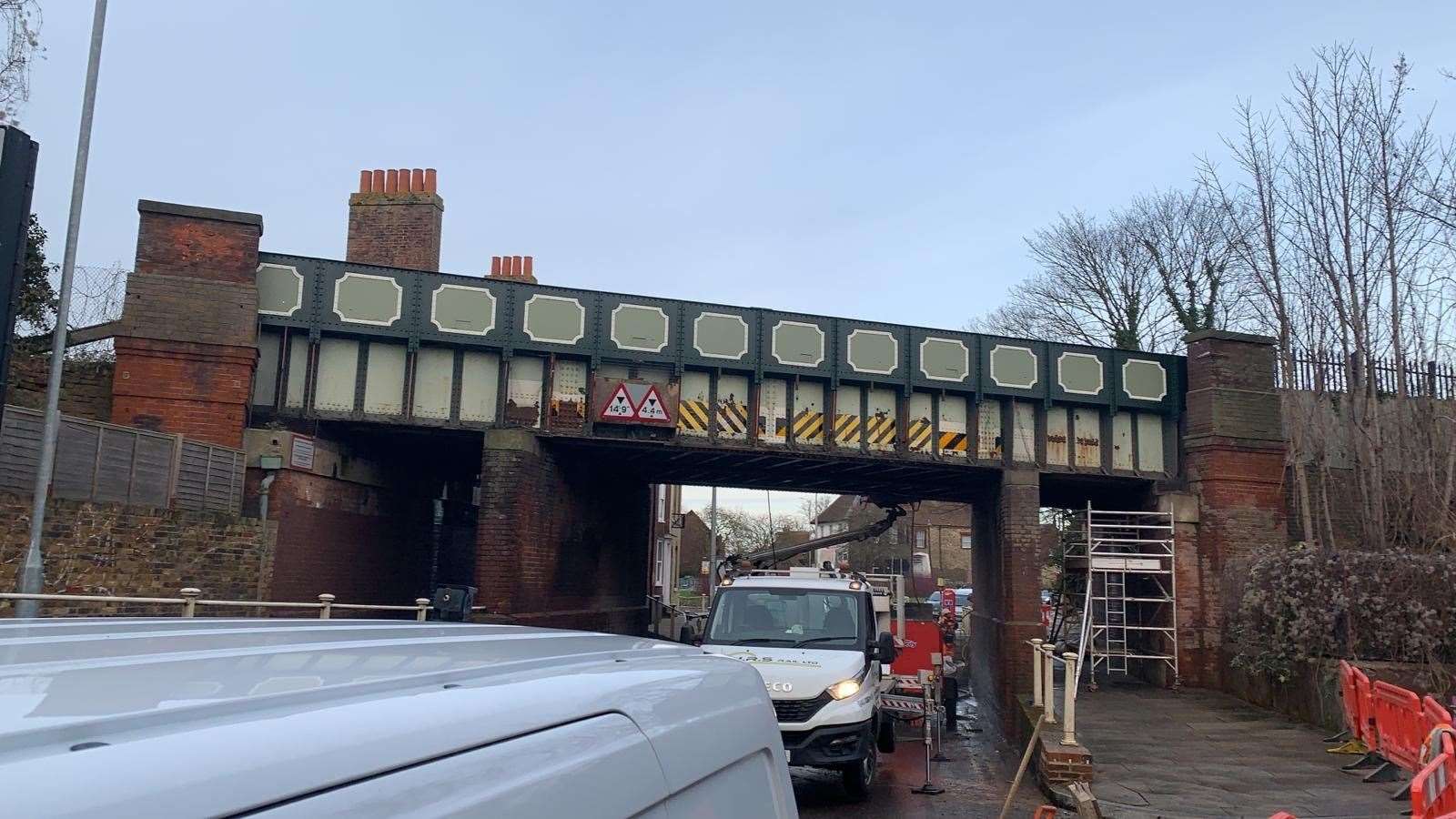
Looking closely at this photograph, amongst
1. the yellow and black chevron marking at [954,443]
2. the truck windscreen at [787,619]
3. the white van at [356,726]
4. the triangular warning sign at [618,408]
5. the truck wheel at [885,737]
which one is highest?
the triangular warning sign at [618,408]

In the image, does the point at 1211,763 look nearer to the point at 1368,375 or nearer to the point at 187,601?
the point at 1368,375

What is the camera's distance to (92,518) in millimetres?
15047

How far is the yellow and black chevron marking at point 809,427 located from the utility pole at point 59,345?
12.1 m

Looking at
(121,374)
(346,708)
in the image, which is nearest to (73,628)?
(346,708)

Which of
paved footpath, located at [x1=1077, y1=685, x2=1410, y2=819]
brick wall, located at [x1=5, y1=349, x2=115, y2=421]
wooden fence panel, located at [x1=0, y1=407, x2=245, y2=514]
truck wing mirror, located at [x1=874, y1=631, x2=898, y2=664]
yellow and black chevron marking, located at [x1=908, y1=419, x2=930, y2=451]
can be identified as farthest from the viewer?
yellow and black chevron marking, located at [x1=908, y1=419, x2=930, y2=451]

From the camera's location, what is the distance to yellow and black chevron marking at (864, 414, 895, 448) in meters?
21.4

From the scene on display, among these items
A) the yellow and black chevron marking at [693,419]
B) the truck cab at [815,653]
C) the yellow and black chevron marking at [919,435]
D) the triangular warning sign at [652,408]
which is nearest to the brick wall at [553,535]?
the triangular warning sign at [652,408]

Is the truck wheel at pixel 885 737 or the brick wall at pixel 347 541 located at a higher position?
the brick wall at pixel 347 541

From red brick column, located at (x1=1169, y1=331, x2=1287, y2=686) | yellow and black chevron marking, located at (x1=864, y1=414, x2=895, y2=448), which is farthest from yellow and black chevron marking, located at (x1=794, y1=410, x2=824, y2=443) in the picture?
red brick column, located at (x1=1169, y1=331, x2=1287, y2=686)

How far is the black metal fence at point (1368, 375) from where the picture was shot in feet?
66.5

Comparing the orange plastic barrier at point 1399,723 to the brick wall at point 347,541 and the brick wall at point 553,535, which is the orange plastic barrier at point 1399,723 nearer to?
the brick wall at point 553,535

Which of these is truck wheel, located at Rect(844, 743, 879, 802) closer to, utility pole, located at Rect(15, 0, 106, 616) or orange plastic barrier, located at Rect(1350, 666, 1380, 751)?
orange plastic barrier, located at Rect(1350, 666, 1380, 751)

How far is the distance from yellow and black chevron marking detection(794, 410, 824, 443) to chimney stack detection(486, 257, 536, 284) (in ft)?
36.4

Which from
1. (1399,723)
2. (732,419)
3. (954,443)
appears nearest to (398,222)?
(732,419)
